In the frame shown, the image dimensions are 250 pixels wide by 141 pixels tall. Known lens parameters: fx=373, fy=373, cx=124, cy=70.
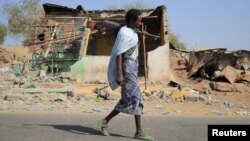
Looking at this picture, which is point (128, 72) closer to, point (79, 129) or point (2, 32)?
point (79, 129)

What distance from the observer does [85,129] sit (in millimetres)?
5590

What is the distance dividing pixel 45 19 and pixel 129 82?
58.7 ft

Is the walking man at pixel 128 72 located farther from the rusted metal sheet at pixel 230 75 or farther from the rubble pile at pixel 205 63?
the rubble pile at pixel 205 63

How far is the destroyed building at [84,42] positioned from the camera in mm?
17594

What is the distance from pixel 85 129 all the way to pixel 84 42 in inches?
541

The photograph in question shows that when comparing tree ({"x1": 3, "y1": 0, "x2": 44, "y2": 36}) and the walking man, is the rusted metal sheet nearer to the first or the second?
the walking man

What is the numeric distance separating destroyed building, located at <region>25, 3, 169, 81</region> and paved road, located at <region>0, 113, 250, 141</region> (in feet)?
34.8

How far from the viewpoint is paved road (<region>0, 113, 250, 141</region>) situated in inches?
196

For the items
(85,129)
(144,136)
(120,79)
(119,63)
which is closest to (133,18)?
(119,63)

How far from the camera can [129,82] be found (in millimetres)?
4961

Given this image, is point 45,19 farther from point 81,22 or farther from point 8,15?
point 8,15

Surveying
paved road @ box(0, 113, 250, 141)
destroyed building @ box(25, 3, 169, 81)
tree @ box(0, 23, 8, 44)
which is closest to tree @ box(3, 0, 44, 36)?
tree @ box(0, 23, 8, 44)

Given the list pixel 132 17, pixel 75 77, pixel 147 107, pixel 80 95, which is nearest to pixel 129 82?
pixel 132 17

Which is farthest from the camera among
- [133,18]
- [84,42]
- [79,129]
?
[84,42]
